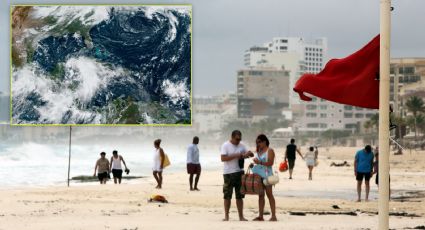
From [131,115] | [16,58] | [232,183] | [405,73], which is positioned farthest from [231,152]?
[405,73]

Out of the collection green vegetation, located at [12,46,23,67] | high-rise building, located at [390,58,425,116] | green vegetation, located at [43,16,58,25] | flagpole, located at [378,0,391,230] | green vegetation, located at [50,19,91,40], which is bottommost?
flagpole, located at [378,0,391,230]

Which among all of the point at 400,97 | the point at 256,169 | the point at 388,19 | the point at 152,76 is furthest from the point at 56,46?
the point at 400,97

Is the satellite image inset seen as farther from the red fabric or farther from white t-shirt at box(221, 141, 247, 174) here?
the red fabric

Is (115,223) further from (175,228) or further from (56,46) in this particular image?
(56,46)

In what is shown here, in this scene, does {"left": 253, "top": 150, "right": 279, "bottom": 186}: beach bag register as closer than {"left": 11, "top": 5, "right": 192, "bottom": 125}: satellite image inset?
Yes

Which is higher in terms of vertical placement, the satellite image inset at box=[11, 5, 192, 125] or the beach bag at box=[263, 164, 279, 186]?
the satellite image inset at box=[11, 5, 192, 125]

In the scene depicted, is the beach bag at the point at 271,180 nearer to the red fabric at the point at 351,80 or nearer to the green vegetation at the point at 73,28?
the red fabric at the point at 351,80

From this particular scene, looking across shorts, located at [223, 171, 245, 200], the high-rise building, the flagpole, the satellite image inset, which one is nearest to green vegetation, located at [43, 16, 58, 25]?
the satellite image inset

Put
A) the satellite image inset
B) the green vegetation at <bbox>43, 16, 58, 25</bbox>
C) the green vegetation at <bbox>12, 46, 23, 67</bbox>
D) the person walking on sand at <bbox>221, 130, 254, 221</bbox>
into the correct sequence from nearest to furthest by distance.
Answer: the person walking on sand at <bbox>221, 130, 254, 221</bbox>, the green vegetation at <bbox>12, 46, 23, 67</bbox>, the satellite image inset, the green vegetation at <bbox>43, 16, 58, 25</bbox>

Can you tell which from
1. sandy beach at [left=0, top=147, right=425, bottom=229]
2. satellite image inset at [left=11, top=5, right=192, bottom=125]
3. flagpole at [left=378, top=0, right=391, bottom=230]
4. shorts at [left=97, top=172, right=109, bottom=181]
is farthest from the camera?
shorts at [left=97, top=172, right=109, bottom=181]
